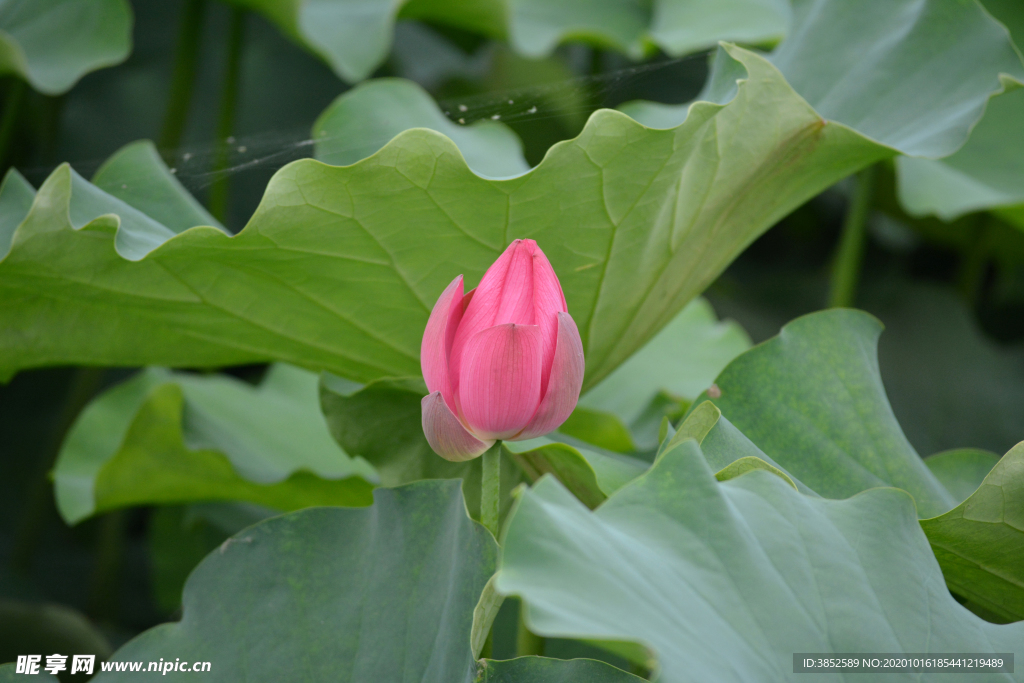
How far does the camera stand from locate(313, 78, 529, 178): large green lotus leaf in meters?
0.88

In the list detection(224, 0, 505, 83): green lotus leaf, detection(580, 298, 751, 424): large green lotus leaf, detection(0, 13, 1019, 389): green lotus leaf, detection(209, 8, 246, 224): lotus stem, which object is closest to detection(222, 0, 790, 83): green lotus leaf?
detection(224, 0, 505, 83): green lotus leaf

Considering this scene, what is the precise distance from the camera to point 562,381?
47 centimetres

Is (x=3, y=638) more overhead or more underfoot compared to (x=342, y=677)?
more underfoot

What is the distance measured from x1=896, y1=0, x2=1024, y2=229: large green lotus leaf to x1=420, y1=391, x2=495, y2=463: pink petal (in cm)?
94

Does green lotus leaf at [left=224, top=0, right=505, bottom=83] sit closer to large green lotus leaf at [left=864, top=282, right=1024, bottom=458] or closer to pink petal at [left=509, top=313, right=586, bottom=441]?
pink petal at [left=509, top=313, right=586, bottom=441]

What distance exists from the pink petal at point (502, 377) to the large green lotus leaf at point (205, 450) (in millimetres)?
393

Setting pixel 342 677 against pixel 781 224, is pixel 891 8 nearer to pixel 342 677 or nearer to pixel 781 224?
pixel 342 677

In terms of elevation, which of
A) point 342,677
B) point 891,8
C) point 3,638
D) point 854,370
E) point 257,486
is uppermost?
point 891,8

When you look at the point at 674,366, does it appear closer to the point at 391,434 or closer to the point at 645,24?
the point at 391,434

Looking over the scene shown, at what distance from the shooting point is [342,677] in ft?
1.81

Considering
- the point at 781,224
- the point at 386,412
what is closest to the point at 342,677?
the point at 386,412

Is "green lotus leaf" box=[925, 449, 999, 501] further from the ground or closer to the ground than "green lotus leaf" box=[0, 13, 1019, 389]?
closer to the ground

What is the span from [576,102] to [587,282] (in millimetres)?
406

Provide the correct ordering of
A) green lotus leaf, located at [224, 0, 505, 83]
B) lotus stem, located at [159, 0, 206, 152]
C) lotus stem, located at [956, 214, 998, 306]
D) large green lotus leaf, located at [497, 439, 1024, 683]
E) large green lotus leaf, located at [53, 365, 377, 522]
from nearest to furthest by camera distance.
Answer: large green lotus leaf, located at [497, 439, 1024, 683] → large green lotus leaf, located at [53, 365, 377, 522] → green lotus leaf, located at [224, 0, 505, 83] → lotus stem, located at [159, 0, 206, 152] → lotus stem, located at [956, 214, 998, 306]
